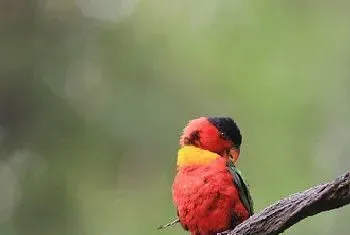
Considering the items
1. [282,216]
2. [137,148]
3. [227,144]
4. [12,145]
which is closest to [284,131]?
[137,148]

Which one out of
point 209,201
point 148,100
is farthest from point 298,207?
point 148,100

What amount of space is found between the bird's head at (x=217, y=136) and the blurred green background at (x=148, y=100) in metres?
1.21

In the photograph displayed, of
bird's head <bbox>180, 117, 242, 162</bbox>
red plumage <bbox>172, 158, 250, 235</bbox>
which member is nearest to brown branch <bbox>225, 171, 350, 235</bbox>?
red plumage <bbox>172, 158, 250, 235</bbox>

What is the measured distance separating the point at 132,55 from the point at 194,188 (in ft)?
6.41

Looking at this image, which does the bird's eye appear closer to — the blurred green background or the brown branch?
the brown branch

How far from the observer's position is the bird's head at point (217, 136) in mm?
1795

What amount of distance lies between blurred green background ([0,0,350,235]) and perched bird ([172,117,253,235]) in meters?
1.23

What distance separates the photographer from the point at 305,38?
373 cm

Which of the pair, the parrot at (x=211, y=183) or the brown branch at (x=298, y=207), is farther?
the parrot at (x=211, y=183)

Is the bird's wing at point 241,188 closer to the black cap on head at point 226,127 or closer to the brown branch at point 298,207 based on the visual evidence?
the black cap on head at point 226,127

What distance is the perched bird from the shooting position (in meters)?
1.71

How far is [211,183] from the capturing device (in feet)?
5.63

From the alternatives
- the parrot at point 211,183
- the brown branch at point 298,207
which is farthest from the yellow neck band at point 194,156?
the brown branch at point 298,207

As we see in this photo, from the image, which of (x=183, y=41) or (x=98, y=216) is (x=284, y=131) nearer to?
(x=183, y=41)
